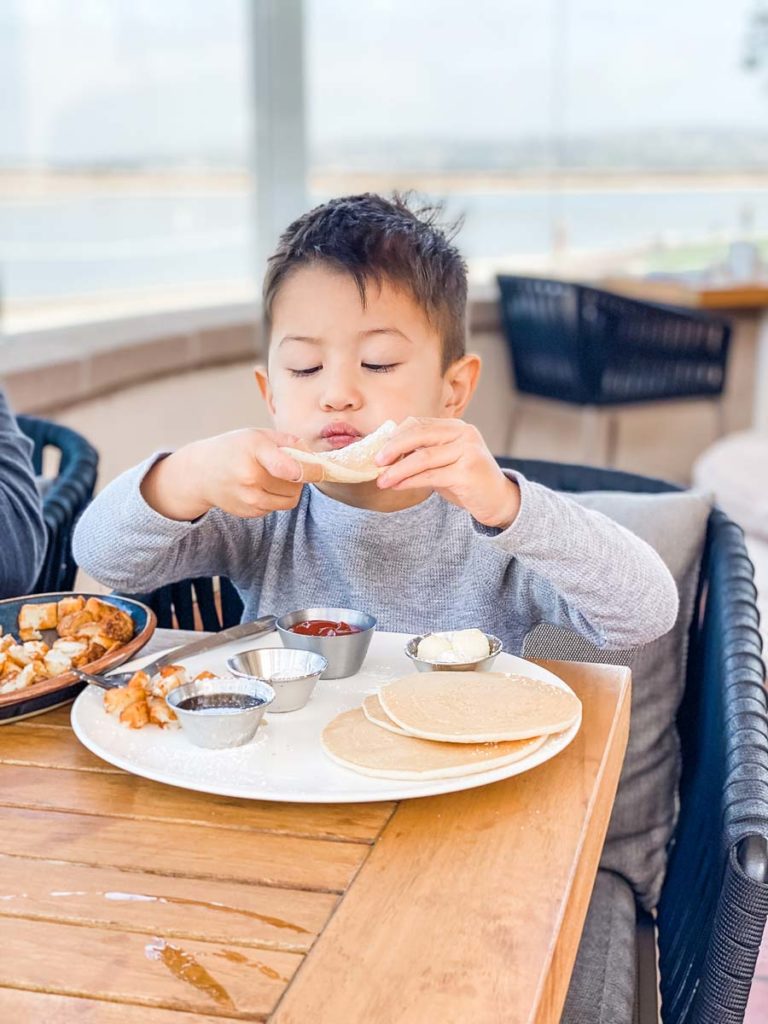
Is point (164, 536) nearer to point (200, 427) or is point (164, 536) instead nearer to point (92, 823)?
point (92, 823)

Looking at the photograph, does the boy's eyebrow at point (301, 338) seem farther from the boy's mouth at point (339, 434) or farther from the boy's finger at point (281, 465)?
the boy's finger at point (281, 465)

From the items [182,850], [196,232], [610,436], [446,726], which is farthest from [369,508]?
[610,436]

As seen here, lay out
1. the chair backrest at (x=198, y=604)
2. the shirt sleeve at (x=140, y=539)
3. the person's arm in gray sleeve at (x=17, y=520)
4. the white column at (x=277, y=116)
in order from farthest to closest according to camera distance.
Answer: the white column at (x=277, y=116), the chair backrest at (x=198, y=604), the person's arm in gray sleeve at (x=17, y=520), the shirt sleeve at (x=140, y=539)

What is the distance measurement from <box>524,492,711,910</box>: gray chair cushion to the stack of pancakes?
575 mm

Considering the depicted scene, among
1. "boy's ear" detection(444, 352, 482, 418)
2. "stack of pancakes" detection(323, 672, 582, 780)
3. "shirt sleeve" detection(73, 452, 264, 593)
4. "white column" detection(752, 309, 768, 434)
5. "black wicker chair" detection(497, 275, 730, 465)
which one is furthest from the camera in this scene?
"white column" detection(752, 309, 768, 434)

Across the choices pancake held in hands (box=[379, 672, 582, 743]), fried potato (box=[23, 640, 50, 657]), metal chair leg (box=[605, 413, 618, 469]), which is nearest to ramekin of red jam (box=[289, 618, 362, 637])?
pancake held in hands (box=[379, 672, 582, 743])

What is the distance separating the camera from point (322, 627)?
1.18 m

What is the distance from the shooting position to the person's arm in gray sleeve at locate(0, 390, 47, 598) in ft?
4.82

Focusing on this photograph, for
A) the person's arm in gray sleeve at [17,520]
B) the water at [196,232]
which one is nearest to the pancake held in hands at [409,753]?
the person's arm in gray sleeve at [17,520]

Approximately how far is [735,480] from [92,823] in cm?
275

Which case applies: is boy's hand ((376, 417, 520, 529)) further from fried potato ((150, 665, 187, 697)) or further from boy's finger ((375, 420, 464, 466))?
fried potato ((150, 665, 187, 697))

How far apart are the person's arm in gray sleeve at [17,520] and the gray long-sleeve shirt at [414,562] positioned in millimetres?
105

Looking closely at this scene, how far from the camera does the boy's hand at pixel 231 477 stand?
1.20m

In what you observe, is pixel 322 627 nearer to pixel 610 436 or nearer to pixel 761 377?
pixel 610 436
